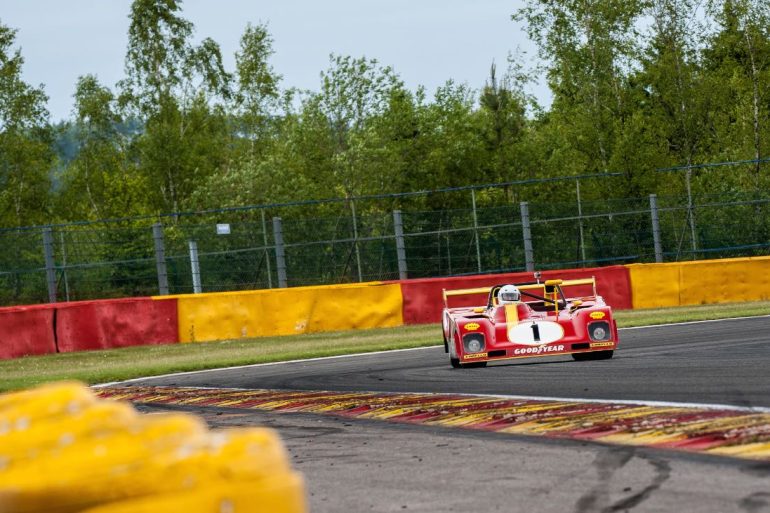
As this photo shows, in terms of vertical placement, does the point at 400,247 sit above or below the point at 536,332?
above

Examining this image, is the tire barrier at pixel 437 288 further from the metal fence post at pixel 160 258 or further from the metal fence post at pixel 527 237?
the metal fence post at pixel 160 258

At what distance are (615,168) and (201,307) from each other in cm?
1804

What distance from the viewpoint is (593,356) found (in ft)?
41.6

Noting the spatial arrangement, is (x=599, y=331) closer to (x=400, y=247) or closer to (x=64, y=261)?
(x=400, y=247)

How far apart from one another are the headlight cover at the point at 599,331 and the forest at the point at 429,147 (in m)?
11.6

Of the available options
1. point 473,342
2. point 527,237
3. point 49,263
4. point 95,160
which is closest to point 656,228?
point 527,237

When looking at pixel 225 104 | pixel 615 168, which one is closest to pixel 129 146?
pixel 225 104

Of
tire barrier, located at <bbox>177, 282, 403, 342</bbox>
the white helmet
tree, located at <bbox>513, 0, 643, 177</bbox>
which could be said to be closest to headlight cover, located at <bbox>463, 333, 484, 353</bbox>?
the white helmet

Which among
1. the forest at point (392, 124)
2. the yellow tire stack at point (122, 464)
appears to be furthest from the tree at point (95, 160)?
the yellow tire stack at point (122, 464)

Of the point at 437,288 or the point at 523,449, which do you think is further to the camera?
the point at 437,288

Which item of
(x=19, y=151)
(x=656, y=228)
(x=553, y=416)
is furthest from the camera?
(x=19, y=151)

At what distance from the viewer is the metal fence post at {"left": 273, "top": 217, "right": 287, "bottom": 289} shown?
22.8 m

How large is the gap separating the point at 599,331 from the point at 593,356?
0.36 meters

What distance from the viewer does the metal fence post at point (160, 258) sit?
72.3 ft
